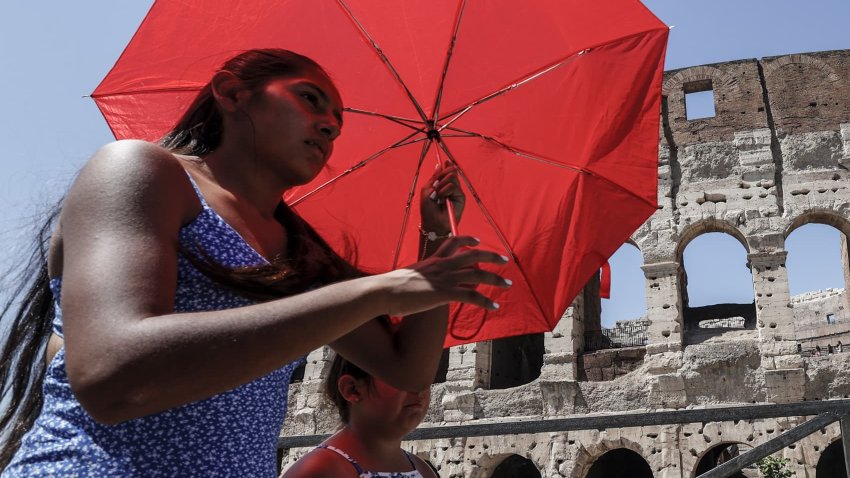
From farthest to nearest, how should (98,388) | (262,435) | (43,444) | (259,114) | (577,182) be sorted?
(577,182)
(259,114)
(262,435)
(43,444)
(98,388)

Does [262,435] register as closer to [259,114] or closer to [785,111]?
[259,114]

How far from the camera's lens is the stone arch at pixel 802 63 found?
653 inches

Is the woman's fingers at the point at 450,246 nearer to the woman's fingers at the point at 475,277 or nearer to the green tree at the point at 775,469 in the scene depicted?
the woman's fingers at the point at 475,277

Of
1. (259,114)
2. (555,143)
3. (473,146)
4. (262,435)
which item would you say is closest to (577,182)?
(555,143)

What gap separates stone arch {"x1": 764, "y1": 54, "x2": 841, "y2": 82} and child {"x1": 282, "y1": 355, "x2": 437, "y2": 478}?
54.8ft

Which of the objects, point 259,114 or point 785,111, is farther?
point 785,111

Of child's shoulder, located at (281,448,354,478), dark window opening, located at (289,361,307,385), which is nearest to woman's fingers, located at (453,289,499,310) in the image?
child's shoulder, located at (281,448,354,478)

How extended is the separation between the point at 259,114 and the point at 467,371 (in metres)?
15.1

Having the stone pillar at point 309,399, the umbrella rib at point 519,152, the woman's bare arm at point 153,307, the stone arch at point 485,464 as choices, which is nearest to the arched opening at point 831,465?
the stone arch at point 485,464

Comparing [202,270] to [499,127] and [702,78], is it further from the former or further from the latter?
[702,78]

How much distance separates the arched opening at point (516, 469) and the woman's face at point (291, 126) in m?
18.0

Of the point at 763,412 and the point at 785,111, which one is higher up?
the point at 785,111

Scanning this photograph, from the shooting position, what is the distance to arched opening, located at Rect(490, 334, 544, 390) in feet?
59.3

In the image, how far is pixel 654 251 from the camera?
16.5 m
